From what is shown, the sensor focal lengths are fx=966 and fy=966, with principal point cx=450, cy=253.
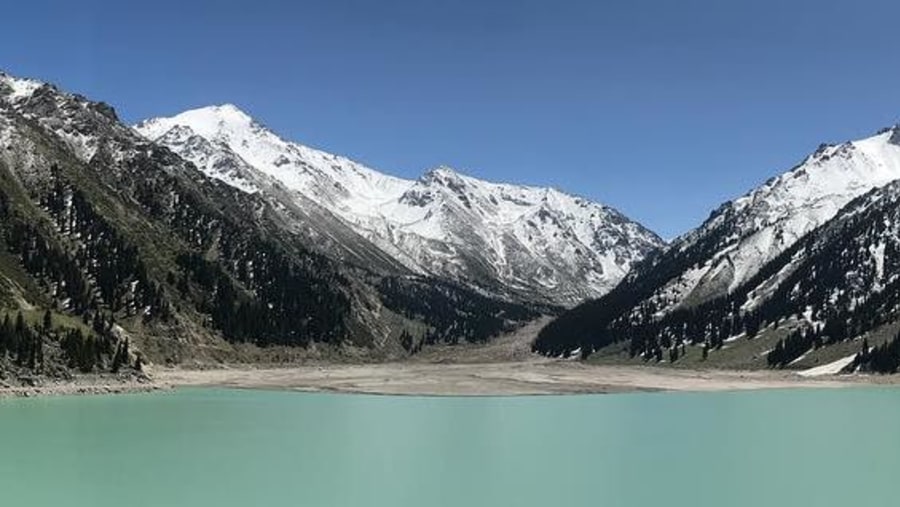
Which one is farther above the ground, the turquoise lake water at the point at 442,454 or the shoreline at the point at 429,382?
the shoreline at the point at 429,382

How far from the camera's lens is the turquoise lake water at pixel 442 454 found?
47250 millimetres

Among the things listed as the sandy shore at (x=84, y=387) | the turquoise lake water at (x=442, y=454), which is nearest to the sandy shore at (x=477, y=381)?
the sandy shore at (x=84, y=387)

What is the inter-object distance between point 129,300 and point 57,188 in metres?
33.5

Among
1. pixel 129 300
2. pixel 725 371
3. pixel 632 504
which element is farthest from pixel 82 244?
pixel 632 504

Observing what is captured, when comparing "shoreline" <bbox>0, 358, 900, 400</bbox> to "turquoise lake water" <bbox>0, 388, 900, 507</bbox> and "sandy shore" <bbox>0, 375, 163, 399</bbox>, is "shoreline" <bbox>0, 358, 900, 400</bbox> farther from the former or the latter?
"turquoise lake water" <bbox>0, 388, 900, 507</bbox>

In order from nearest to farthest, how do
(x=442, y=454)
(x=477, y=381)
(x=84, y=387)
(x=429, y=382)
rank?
(x=442, y=454) → (x=84, y=387) → (x=429, y=382) → (x=477, y=381)

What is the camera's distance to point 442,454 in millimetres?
63406

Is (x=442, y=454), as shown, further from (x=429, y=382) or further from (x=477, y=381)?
(x=477, y=381)

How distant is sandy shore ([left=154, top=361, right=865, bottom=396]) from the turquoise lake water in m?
32.1

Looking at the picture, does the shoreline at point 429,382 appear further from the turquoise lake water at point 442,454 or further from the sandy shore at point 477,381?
the turquoise lake water at point 442,454

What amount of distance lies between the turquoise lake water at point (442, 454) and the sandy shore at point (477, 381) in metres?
32.1

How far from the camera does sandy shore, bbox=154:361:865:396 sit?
13862cm

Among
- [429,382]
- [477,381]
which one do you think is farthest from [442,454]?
[477,381]

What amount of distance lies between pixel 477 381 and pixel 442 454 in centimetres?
9252
